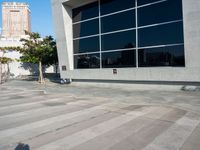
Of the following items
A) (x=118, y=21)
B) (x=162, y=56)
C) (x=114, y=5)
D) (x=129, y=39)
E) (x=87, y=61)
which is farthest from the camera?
(x=87, y=61)

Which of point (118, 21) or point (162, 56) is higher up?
point (118, 21)

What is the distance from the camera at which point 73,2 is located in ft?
80.1

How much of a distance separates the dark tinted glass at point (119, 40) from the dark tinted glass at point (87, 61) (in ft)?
4.91

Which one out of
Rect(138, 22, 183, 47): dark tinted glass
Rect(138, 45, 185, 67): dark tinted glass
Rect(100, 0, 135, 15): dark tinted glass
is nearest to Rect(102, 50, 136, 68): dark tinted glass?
Rect(138, 45, 185, 67): dark tinted glass

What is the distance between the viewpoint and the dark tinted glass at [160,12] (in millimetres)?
17703

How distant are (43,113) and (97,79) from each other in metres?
13.4

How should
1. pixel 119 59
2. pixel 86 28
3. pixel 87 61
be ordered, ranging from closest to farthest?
pixel 119 59 → pixel 87 61 → pixel 86 28

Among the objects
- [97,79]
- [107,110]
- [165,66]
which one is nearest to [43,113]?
[107,110]

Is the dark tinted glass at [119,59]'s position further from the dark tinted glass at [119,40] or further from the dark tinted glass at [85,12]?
the dark tinted glass at [85,12]

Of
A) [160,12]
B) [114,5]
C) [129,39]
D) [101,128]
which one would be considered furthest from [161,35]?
[101,128]

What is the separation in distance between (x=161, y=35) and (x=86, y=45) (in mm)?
8819

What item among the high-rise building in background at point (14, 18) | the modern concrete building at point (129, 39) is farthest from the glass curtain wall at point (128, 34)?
the high-rise building in background at point (14, 18)

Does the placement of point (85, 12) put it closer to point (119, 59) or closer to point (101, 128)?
point (119, 59)

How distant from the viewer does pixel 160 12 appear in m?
18.7
